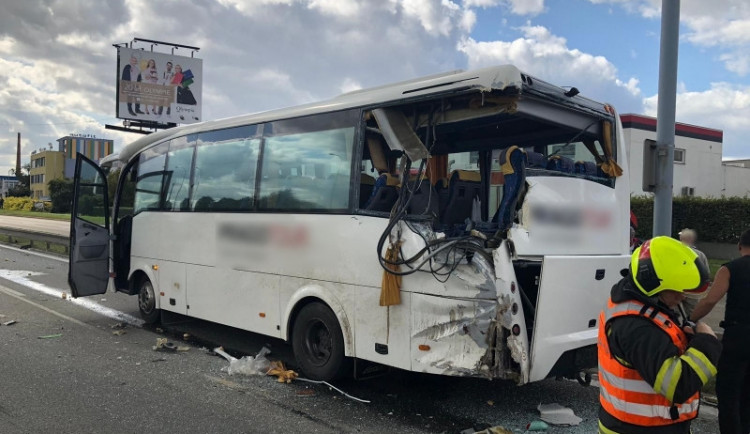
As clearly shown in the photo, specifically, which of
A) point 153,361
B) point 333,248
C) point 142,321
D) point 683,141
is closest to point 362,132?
point 333,248

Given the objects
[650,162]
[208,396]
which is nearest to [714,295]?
[650,162]

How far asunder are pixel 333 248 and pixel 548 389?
2578 mm

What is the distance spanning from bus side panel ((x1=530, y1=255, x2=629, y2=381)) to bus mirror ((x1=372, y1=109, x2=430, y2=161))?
1.44 metres

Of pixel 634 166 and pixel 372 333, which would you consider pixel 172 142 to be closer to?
pixel 372 333

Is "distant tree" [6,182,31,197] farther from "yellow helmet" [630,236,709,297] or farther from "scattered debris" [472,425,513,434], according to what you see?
"yellow helmet" [630,236,709,297]

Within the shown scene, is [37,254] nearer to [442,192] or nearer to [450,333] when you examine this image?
[442,192]

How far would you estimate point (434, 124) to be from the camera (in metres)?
5.16

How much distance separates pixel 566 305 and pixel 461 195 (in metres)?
2.11

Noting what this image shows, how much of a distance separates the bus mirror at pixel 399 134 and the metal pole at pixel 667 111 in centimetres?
302

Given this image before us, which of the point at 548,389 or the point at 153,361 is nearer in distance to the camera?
the point at 548,389

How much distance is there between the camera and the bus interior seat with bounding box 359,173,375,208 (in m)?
5.38

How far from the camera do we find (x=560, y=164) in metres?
5.31

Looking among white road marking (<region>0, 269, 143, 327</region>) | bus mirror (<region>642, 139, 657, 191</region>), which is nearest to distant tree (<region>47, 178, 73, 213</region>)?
white road marking (<region>0, 269, 143, 327</region>)

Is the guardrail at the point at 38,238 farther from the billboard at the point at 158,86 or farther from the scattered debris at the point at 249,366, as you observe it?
the billboard at the point at 158,86
